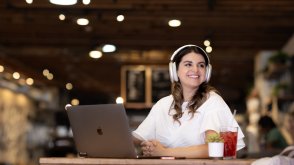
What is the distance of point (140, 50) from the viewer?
36.8 ft

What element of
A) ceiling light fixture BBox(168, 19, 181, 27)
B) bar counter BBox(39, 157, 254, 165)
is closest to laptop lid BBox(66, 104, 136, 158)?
bar counter BBox(39, 157, 254, 165)

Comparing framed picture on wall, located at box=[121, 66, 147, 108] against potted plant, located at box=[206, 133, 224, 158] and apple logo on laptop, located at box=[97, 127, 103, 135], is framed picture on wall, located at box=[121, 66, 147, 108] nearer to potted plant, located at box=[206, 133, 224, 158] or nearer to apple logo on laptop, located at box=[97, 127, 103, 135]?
apple logo on laptop, located at box=[97, 127, 103, 135]

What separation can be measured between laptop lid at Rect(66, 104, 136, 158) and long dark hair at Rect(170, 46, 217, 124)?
1.34 feet

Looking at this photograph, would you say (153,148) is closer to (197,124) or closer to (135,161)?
(197,124)

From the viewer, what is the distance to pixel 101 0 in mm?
7527

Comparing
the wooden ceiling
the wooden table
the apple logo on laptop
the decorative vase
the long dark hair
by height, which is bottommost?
the wooden table

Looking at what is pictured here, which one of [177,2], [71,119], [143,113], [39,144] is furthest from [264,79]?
[39,144]

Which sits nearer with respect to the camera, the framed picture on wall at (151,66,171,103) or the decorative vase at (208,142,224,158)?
the decorative vase at (208,142,224,158)

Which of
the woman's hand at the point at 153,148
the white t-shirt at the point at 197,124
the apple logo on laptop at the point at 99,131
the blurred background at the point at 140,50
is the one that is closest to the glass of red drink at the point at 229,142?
the white t-shirt at the point at 197,124

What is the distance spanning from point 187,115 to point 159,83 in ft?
27.5

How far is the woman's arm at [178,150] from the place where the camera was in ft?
10.2

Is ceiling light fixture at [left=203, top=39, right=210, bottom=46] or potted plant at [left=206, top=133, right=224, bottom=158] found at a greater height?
ceiling light fixture at [left=203, top=39, right=210, bottom=46]

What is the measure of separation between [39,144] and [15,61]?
22.5 feet

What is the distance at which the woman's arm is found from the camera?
312cm
